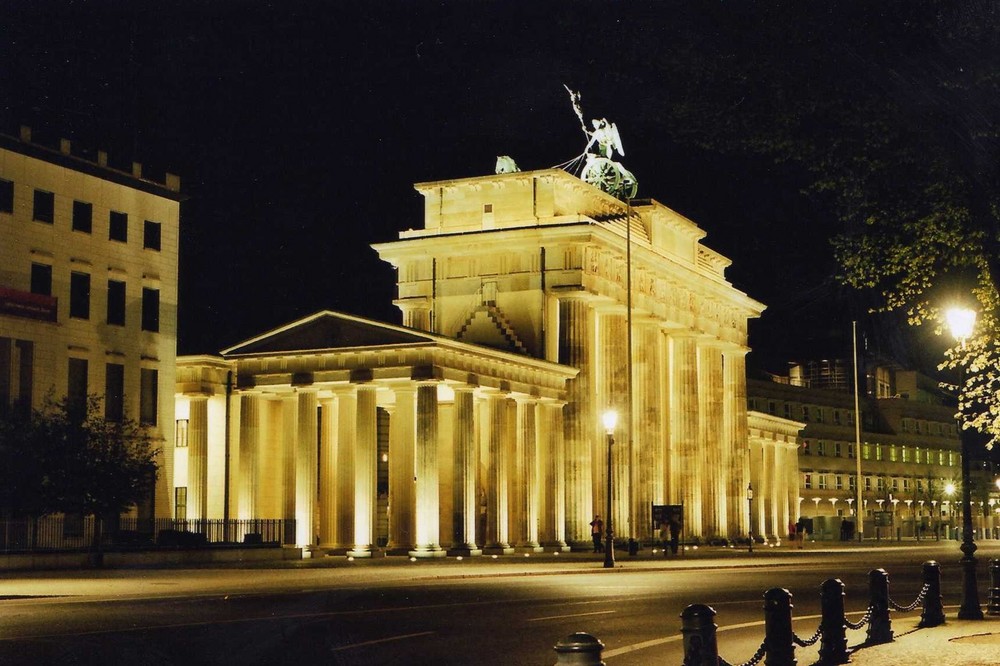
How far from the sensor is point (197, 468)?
227 feet

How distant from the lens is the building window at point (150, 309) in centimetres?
6906

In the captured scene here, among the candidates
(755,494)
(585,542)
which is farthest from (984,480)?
(585,542)

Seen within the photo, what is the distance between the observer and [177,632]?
22938 mm

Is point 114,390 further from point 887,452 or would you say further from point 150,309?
point 887,452

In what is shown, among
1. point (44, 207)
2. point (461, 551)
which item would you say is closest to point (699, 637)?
point (461, 551)

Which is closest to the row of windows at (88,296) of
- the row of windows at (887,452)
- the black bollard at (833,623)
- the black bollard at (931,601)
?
the black bollard at (931,601)

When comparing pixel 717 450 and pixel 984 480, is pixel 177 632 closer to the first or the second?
pixel 717 450

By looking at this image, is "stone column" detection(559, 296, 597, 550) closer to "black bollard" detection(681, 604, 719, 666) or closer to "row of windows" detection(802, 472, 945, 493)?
"black bollard" detection(681, 604, 719, 666)

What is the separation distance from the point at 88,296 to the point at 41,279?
109 inches

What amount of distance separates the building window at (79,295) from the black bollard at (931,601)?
47.8 metres

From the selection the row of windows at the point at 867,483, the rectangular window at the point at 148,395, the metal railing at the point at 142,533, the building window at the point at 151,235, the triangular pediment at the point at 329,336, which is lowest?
the metal railing at the point at 142,533

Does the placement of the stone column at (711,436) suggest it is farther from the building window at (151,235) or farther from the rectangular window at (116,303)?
the rectangular window at (116,303)

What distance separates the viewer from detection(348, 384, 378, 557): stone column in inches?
2413

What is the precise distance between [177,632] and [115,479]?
3107 centimetres
